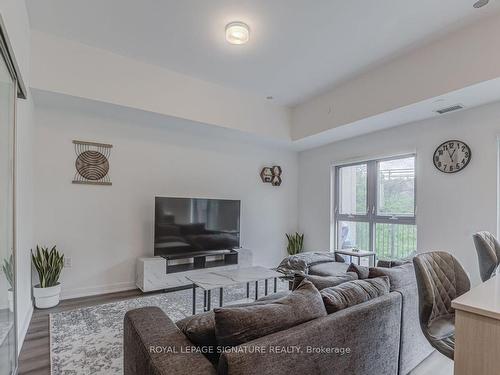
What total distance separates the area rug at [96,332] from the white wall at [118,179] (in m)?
0.72

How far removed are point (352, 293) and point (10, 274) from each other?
7.62ft

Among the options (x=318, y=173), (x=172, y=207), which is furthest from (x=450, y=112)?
(x=172, y=207)

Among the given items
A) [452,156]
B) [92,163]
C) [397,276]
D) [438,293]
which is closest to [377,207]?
[452,156]

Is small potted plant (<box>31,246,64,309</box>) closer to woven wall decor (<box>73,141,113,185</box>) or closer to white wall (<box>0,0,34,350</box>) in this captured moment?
white wall (<box>0,0,34,350</box>)

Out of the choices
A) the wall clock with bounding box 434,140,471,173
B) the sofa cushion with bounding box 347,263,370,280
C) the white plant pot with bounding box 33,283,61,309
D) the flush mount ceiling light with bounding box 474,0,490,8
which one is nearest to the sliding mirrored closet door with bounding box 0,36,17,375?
the white plant pot with bounding box 33,283,61,309

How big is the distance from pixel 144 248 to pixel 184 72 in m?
2.58

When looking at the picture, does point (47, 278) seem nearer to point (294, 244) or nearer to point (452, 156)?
point (294, 244)

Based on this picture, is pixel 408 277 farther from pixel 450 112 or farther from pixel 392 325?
pixel 450 112

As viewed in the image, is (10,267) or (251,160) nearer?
(10,267)

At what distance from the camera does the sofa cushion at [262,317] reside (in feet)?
3.89

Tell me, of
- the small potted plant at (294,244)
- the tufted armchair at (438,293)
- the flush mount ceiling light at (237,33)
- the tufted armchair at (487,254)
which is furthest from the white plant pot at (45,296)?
the tufted armchair at (487,254)

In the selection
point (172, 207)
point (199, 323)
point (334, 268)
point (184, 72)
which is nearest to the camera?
point (199, 323)

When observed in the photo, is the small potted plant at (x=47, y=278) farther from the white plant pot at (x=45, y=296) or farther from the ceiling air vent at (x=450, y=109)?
the ceiling air vent at (x=450, y=109)

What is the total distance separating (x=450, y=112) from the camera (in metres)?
3.59
